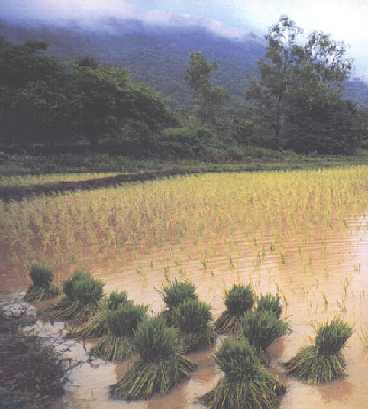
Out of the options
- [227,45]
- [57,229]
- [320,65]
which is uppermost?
[227,45]

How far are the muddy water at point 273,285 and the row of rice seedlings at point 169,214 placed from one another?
0.60 metres

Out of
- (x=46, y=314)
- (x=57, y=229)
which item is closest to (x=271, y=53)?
(x=57, y=229)

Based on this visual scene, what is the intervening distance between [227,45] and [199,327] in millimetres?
116936

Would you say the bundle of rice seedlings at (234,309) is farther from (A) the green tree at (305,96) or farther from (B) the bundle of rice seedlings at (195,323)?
(A) the green tree at (305,96)

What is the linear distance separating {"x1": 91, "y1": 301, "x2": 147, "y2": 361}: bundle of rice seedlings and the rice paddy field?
18 cm

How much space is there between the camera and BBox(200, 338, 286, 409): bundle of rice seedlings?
12.0 ft

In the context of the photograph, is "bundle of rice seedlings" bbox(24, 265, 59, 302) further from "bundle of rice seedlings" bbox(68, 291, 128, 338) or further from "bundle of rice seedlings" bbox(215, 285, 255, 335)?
"bundle of rice seedlings" bbox(215, 285, 255, 335)

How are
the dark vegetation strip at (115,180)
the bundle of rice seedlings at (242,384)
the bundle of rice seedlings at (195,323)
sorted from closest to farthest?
1. the bundle of rice seedlings at (242,384)
2. the bundle of rice seedlings at (195,323)
3. the dark vegetation strip at (115,180)

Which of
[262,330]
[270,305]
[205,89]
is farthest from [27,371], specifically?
[205,89]

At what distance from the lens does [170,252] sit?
8266 millimetres

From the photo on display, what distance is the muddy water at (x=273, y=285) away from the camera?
392cm

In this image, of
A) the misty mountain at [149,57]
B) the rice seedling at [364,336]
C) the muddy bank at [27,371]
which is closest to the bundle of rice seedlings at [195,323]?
the muddy bank at [27,371]

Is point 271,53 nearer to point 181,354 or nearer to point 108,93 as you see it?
point 108,93

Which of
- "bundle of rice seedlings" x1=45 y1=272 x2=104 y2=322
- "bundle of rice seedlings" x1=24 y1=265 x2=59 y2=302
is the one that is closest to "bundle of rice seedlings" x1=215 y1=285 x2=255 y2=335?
"bundle of rice seedlings" x1=45 y1=272 x2=104 y2=322
